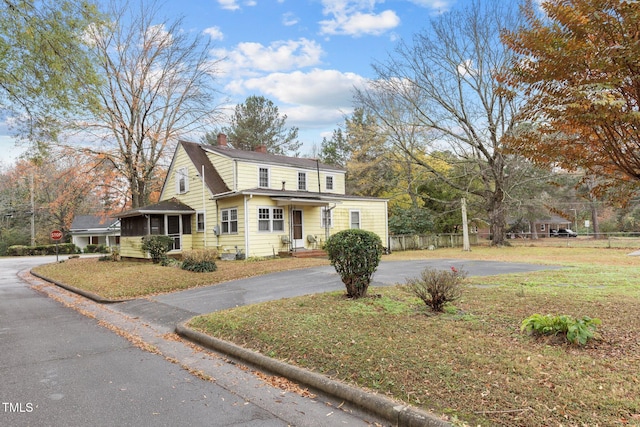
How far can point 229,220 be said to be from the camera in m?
19.2

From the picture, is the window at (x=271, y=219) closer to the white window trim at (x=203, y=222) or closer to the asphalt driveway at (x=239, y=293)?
the white window trim at (x=203, y=222)

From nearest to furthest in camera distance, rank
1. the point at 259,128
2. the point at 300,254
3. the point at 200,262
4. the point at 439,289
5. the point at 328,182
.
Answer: the point at 439,289, the point at 200,262, the point at 300,254, the point at 328,182, the point at 259,128

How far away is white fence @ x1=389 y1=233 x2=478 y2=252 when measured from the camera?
26.6 meters

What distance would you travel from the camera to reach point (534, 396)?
3.21m

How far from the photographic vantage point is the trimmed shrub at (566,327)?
14.3 ft

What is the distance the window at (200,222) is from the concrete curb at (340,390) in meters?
15.8

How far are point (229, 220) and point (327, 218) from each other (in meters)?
5.40

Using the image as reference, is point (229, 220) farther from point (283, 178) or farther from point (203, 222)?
point (283, 178)

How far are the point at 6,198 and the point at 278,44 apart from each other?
48324 mm

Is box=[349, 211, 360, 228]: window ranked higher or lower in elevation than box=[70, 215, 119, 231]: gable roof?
lower

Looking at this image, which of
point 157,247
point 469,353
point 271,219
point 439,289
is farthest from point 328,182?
point 469,353

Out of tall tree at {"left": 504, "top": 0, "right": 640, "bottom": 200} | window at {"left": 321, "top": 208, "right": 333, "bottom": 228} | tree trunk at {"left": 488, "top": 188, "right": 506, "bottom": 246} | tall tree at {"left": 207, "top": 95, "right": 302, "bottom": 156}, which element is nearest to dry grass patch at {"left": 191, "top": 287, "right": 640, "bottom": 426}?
tall tree at {"left": 504, "top": 0, "right": 640, "bottom": 200}

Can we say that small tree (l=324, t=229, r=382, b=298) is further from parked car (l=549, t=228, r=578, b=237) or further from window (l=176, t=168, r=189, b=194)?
parked car (l=549, t=228, r=578, b=237)

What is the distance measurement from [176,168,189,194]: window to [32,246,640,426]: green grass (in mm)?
16111
